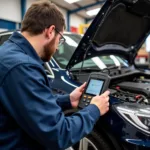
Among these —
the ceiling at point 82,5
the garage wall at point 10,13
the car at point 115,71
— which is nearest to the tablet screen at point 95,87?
the car at point 115,71

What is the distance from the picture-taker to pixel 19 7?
976 cm

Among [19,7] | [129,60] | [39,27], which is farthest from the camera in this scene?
[19,7]

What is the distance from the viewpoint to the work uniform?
3.51 feet

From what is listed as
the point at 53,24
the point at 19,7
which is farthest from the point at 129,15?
the point at 19,7

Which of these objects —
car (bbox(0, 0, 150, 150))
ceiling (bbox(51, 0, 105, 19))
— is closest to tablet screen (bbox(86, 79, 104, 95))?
car (bbox(0, 0, 150, 150))

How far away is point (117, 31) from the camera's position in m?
2.82

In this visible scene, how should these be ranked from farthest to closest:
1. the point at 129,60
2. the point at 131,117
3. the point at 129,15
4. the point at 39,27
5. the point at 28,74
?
the point at 129,60 → the point at 129,15 → the point at 131,117 → the point at 39,27 → the point at 28,74

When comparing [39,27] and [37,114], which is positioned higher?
[39,27]

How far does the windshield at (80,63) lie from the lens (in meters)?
2.80

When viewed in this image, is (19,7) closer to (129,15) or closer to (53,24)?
(129,15)

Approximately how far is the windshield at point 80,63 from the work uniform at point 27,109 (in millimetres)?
1470

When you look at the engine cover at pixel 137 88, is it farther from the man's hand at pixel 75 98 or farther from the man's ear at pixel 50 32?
the man's ear at pixel 50 32

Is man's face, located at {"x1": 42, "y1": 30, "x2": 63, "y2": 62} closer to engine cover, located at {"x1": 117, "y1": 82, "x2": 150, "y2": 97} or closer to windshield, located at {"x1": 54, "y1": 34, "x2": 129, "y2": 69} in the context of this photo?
engine cover, located at {"x1": 117, "y1": 82, "x2": 150, "y2": 97}

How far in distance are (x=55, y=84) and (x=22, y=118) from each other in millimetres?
1429
